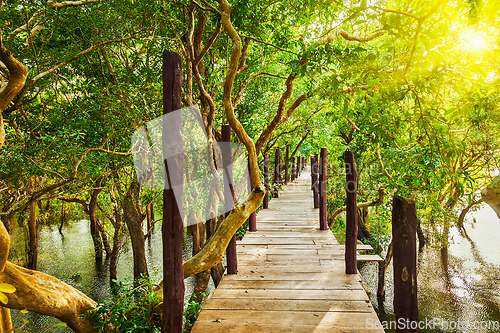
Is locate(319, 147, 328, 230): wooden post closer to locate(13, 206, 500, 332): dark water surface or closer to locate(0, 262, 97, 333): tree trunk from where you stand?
locate(0, 262, 97, 333): tree trunk

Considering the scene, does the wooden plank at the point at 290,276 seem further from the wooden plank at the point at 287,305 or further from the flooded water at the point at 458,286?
the flooded water at the point at 458,286

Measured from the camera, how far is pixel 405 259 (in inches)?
87.9

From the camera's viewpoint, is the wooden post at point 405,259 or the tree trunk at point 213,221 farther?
the tree trunk at point 213,221

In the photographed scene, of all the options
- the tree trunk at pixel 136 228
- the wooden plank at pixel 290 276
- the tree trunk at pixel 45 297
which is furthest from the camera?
the tree trunk at pixel 136 228

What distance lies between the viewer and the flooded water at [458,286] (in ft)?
35.4

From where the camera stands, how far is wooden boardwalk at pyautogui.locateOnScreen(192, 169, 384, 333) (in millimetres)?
2934

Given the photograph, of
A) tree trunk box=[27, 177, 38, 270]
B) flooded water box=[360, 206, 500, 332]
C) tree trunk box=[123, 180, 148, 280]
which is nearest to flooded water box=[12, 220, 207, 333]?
tree trunk box=[123, 180, 148, 280]

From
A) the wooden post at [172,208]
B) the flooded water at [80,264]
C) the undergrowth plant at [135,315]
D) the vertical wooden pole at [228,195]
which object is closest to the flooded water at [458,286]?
the flooded water at [80,264]

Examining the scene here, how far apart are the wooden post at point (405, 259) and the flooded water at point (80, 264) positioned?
927 cm

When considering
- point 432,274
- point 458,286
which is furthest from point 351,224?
point 432,274

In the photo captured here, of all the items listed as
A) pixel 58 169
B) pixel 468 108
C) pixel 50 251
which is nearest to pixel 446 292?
pixel 468 108

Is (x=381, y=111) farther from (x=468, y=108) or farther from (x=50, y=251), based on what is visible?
(x=50, y=251)

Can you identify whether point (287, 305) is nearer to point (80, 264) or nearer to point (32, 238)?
point (32, 238)

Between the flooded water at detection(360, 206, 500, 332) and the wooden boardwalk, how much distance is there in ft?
29.1
